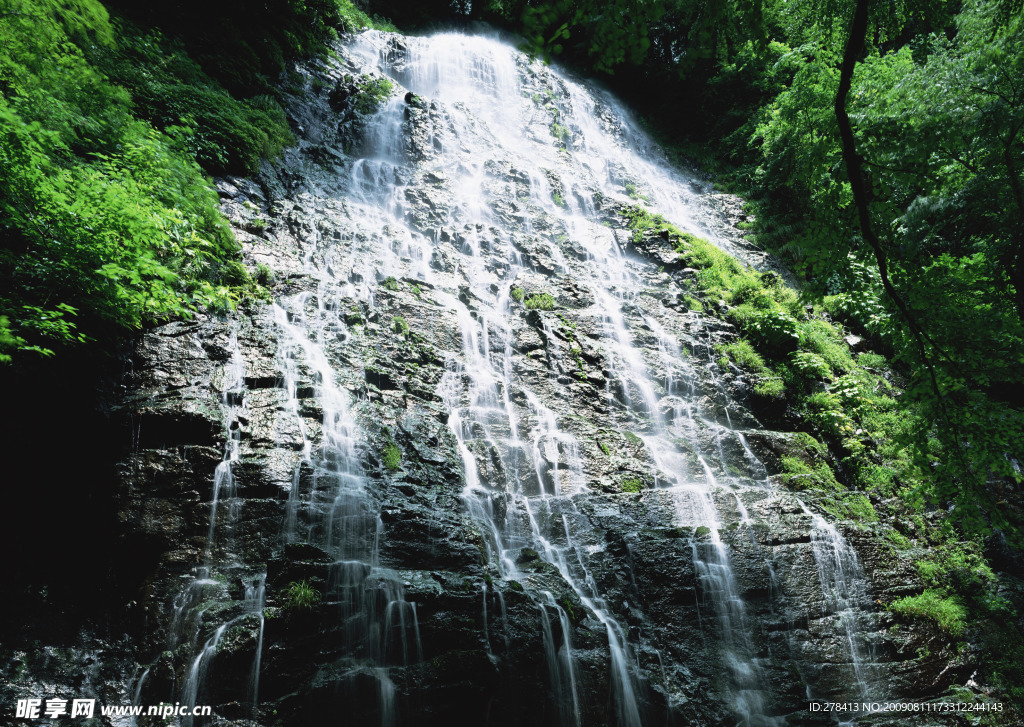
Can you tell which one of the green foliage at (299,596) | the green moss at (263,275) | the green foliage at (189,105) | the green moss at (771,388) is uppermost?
the green foliage at (189,105)

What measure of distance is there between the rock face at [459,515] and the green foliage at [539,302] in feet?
0.19

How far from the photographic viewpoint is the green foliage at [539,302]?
434 inches

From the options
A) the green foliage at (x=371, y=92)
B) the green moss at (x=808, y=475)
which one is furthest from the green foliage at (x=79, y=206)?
the green moss at (x=808, y=475)

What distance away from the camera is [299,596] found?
15.6 feet

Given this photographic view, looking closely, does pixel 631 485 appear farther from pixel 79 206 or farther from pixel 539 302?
pixel 79 206

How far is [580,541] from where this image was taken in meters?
6.73

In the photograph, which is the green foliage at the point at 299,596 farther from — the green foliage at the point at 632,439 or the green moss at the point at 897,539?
the green moss at the point at 897,539

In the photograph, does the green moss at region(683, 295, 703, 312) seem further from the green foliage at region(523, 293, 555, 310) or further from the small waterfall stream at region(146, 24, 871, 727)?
the green foliage at region(523, 293, 555, 310)

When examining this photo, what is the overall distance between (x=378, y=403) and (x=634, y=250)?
30.9 ft

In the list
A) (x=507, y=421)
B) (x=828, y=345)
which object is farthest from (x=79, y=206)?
A: (x=828, y=345)

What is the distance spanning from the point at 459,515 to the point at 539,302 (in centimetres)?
594

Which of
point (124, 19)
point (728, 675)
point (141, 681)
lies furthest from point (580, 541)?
point (124, 19)

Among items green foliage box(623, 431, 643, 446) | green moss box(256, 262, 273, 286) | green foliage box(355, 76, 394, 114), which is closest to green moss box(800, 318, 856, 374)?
green foliage box(623, 431, 643, 446)

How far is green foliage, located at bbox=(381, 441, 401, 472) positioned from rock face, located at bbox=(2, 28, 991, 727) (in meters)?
0.06
